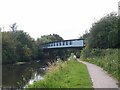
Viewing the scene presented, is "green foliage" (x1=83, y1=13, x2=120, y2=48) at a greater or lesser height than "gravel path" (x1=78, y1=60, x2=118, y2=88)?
greater

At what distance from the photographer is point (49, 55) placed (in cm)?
12512

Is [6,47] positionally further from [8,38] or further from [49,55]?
[49,55]

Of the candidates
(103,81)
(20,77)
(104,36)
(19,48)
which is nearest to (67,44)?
(19,48)

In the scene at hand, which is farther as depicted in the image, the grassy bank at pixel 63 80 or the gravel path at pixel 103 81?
the gravel path at pixel 103 81

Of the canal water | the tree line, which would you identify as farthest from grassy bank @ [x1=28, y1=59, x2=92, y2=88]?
the tree line

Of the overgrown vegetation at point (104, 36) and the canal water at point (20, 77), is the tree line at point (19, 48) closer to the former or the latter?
the canal water at point (20, 77)

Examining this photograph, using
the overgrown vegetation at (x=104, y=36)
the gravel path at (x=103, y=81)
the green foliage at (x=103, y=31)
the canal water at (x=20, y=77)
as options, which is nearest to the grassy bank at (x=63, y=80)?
the gravel path at (x=103, y=81)

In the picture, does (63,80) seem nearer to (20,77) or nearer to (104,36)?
(20,77)

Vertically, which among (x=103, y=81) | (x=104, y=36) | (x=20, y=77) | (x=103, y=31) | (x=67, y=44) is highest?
(x=103, y=31)

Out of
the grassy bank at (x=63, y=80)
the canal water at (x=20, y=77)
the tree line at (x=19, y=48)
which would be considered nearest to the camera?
the grassy bank at (x=63, y=80)

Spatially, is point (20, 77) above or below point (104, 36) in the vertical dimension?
below

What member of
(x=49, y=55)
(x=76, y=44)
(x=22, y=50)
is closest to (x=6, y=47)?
(x=22, y=50)

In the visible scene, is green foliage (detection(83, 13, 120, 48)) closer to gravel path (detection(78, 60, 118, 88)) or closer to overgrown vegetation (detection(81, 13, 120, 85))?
overgrown vegetation (detection(81, 13, 120, 85))

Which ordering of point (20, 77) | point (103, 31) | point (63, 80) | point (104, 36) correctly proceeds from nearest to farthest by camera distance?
point (63, 80), point (20, 77), point (104, 36), point (103, 31)
